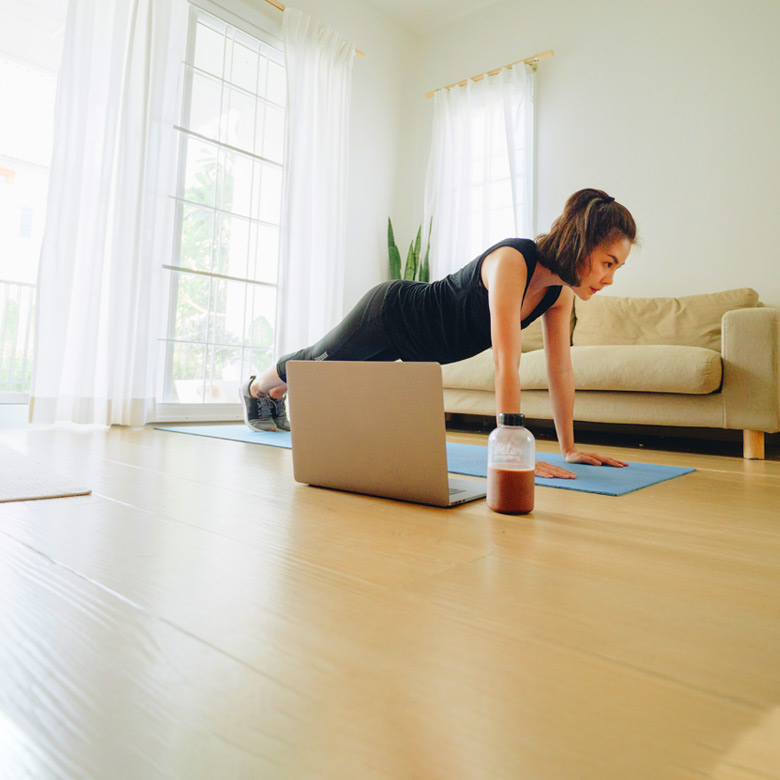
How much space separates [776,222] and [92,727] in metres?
3.66

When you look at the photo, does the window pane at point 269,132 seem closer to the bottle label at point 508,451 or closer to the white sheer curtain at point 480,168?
the white sheer curtain at point 480,168

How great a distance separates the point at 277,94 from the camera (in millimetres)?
3736

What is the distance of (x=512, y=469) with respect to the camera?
1.07 meters

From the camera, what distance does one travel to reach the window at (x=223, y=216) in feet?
10.7

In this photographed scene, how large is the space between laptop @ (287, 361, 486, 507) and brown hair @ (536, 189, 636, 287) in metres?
0.61

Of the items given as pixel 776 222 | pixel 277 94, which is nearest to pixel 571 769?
pixel 776 222

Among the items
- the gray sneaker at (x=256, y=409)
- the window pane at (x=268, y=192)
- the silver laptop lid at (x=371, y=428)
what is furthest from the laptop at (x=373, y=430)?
the window pane at (x=268, y=192)

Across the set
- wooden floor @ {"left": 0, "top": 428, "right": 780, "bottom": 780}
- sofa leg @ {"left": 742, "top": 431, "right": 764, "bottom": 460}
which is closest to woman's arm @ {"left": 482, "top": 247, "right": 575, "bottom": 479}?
wooden floor @ {"left": 0, "top": 428, "right": 780, "bottom": 780}

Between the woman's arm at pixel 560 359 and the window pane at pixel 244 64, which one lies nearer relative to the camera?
the woman's arm at pixel 560 359

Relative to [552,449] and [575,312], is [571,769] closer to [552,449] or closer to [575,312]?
[552,449]

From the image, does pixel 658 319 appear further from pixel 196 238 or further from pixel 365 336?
pixel 196 238

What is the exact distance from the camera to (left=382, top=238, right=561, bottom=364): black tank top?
64.6 inches

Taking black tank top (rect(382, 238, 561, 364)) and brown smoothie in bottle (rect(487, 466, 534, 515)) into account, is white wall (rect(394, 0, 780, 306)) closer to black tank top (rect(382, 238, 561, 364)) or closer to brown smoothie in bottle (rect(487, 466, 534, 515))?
black tank top (rect(382, 238, 561, 364))

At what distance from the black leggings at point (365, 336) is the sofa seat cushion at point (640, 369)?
1.09 meters
